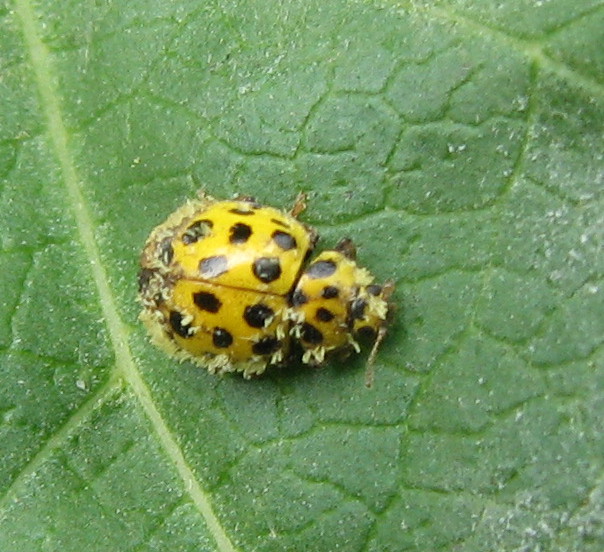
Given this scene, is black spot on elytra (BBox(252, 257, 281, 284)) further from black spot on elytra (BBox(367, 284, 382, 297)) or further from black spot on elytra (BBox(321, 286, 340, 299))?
black spot on elytra (BBox(367, 284, 382, 297))

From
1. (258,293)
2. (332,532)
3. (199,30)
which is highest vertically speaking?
(199,30)

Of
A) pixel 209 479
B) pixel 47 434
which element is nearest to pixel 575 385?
pixel 209 479

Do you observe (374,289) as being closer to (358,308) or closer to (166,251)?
(358,308)

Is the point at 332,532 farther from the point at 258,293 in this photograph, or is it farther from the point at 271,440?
the point at 258,293

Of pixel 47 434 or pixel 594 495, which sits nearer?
pixel 594 495

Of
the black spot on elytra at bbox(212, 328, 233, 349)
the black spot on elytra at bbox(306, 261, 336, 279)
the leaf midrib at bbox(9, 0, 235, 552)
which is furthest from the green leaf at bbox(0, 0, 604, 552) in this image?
the black spot on elytra at bbox(212, 328, 233, 349)

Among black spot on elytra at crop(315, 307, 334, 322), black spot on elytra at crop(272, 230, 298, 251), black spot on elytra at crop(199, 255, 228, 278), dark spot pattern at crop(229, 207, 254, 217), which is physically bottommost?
black spot on elytra at crop(315, 307, 334, 322)

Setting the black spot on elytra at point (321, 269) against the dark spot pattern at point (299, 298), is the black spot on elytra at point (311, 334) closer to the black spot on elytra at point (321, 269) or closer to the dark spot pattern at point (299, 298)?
the dark spot pattern at point (299, 298)

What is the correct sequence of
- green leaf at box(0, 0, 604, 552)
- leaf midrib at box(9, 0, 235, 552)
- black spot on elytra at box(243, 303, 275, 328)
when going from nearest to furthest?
Result: green leaf at box(0, 0, 604, 552) < black spot on elytra at box(243, 303, 275, 328) < leaf midrib at box(9, 0, 235, 552)
